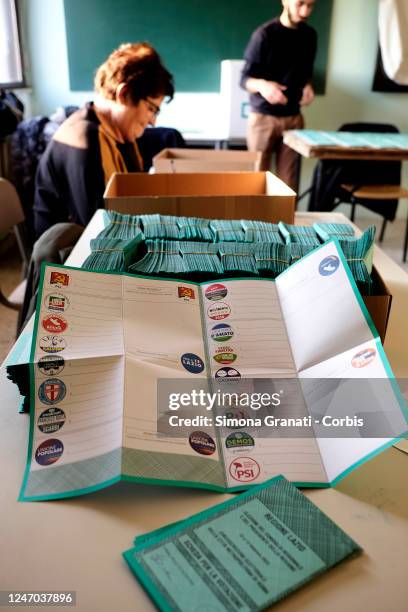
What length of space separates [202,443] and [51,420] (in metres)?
0.18

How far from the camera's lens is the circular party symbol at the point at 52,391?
644 mm

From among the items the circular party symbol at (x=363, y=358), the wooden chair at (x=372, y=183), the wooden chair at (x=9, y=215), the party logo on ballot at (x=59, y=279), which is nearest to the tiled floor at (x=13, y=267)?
the wooden chair at (x=372, y=183)

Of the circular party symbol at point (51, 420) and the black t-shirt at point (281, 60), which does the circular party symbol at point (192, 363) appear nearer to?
the circular party symbol at point (51, 420)

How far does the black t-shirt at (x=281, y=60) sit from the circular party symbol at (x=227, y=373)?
2.78 m

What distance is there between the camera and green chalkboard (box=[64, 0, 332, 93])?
3.64m

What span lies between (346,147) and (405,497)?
2.51 m

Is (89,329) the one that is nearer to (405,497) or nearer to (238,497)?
(238,497)

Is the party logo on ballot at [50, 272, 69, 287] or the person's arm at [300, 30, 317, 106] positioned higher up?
the person's arm at [300, 30, 317, 106]

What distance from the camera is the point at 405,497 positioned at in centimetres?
59

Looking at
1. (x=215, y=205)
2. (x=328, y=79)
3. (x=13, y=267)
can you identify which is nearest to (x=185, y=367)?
(x=215, y=205)

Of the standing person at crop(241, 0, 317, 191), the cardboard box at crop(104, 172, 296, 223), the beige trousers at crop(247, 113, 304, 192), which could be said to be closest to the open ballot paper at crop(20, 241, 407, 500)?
the cardboard box at crop(104, 172, 296, 223)

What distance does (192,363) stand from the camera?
0.71m

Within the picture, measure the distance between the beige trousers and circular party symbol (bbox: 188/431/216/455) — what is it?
2.96m

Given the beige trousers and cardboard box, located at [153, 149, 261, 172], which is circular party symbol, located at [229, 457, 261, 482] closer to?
cardboard box, located at [153, 149, 261, 172]
